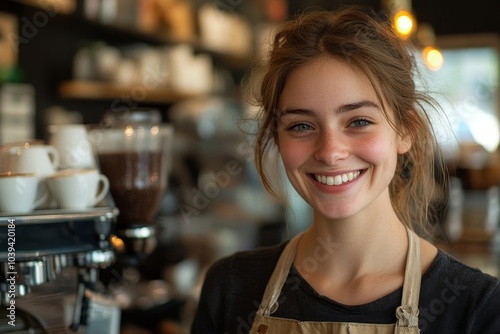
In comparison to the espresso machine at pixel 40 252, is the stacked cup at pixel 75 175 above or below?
above

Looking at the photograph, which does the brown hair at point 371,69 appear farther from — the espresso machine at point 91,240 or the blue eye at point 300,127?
the espresso machine at point 91,240

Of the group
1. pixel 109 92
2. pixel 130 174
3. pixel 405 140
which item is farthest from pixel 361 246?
pixel 109 92

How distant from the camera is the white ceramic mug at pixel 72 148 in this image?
1792 mm

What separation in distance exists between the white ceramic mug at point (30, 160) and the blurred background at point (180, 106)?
4.02ft

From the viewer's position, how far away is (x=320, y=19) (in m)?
1.48

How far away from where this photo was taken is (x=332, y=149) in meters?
1.34

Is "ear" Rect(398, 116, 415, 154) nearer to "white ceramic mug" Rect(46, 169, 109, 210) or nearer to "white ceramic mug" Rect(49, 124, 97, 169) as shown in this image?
"white ceramic mug" Rect(46, 169, 109, 210)

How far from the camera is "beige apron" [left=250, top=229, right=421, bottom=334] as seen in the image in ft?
4.39

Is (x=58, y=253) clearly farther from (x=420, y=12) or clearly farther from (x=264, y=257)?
(x=420, y=12)

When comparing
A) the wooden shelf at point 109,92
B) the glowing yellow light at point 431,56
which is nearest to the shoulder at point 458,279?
the glowing yellow light at point 431,56

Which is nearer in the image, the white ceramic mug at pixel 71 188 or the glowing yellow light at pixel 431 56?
the white ceramic mug at pixel 71 188

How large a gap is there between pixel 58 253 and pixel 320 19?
721 millimetres

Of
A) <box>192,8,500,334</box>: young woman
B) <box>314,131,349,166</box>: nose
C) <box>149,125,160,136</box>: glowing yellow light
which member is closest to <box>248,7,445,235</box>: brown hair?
<box>192,8,500,334</box>: young woman

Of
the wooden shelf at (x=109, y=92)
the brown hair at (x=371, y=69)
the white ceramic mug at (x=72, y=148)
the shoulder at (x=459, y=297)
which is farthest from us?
the wooden shelf at (x=109, y=92)
